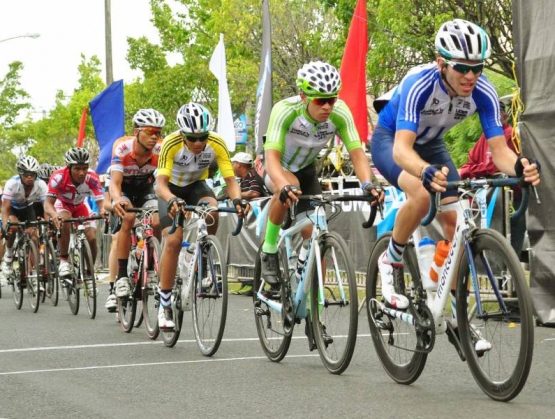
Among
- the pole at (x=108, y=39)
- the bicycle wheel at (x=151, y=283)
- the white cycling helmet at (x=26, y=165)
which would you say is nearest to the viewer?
the bicycle wheel at (x=151, y=283)

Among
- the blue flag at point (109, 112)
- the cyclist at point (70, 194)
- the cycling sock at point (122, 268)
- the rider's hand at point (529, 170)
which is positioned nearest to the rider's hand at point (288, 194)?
the rider's hand at point (529, 170)

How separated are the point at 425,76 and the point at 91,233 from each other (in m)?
8.13

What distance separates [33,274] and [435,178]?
1044 centimetres

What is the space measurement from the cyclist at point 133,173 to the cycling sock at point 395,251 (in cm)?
467

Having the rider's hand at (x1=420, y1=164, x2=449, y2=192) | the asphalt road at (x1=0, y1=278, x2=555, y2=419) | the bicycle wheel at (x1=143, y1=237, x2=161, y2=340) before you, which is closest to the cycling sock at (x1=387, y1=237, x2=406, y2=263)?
the asphalt road at (x1=0, y1=278, x2=555, y2=419)

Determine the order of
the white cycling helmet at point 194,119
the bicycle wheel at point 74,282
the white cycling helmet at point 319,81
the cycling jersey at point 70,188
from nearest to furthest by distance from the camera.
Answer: the white cycling helmet at point 319,81
the white cycling helmet at point 194,119
the bicycle wheel at point 74,282
the cycling jersey at point 70,188

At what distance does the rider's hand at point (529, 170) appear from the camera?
6336mm

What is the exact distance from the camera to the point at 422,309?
→ 7.22 meters

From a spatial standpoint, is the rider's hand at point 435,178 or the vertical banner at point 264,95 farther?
the vertical banner at point 264,95

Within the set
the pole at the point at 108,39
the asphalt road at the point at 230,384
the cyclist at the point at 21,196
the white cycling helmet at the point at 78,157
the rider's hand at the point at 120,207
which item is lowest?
the asphalt road at the point at 230,384

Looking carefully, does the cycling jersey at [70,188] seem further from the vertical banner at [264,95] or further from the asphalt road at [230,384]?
the asphalt road at [230,384]

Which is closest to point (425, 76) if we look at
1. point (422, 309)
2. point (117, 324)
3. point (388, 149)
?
point (388, 149)

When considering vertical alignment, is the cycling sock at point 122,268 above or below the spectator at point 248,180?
below

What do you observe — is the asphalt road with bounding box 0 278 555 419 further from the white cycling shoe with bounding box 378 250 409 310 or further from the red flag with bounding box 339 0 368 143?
the red flag with bounding box 339 0 368 143
